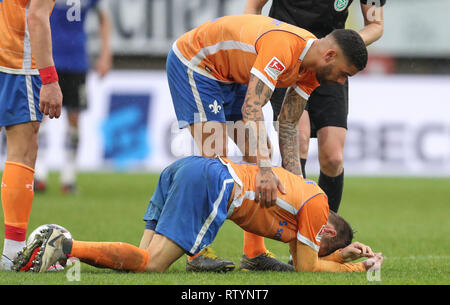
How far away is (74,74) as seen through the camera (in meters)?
8.96

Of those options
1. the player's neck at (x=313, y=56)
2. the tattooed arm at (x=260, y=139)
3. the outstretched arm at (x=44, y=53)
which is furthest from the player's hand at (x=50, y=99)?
the player's neck at (x=313, y=56)

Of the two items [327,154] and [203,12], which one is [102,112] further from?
[327,154]

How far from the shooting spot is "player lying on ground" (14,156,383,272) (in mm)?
3912

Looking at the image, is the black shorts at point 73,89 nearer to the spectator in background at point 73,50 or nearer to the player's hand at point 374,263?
the spectator in background at point 73,50

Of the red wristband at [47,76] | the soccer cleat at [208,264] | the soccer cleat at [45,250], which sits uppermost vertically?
the red wristband at [47,76]

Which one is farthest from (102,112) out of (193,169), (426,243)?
(193,169)

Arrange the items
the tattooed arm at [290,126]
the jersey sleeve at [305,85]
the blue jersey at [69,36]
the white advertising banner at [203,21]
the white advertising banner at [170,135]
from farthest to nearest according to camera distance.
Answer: the white advertising banner at [203,21], the white advertising banner at [170,135], the blue jersey at [69,36], the tattooed arm at [290,126], the jersey sleeve at [305,85]

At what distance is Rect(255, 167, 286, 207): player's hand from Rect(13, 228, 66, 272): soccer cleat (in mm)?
1043

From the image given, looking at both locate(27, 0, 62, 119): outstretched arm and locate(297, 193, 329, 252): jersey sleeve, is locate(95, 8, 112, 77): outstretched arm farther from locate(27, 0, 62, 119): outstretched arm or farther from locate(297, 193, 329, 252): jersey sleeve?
locate(297, 193, 329, 252): jersey sleeve

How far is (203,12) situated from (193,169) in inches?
498

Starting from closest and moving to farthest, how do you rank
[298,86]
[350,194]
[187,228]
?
1. [187,228]
2. [298,86]
3. [350,194]

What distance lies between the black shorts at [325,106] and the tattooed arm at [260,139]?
3.80ft

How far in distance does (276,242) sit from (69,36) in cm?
416

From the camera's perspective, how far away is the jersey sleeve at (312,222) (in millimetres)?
4125
